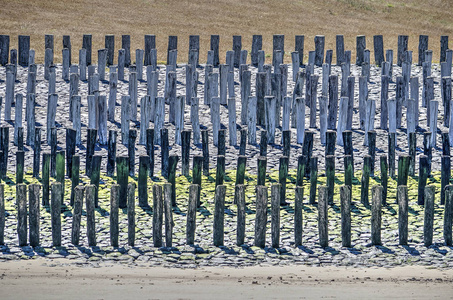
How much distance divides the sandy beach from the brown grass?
11.1 meters

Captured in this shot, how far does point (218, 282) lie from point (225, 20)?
1665 centimetres

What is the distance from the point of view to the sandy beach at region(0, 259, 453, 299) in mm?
8133

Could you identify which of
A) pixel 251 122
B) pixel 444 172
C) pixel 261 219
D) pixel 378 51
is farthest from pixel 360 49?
pixel 261 219

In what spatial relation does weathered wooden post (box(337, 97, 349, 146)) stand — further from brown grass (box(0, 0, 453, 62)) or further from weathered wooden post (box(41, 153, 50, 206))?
brown grass (box(0, 0, 453, 62))

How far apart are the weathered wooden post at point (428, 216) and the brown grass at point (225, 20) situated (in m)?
10.7

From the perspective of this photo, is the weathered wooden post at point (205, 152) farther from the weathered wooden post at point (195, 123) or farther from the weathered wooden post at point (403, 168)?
the weathered wooden post at point (403, 168)

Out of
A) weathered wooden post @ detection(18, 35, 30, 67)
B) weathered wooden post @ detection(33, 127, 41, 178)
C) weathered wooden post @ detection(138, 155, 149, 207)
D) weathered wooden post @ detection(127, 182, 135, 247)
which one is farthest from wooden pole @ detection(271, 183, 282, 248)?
weathered wooden post @ detection(18, 35, 30, 67)

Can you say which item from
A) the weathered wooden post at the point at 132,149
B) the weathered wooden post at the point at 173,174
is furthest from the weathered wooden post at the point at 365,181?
the weathered wooden post at the point at 132,149

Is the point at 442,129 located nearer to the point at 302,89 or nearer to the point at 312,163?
the point at 302,89

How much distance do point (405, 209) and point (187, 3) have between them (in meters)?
17.8

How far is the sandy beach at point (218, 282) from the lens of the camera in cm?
813

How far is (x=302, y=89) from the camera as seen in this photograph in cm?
1534

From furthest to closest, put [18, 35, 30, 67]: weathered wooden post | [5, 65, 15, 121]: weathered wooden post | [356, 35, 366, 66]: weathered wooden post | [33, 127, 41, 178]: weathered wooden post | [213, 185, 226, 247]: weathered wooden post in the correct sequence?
[356, 35, 366, 66]: weathered wooden post, [18, 35, 30, 67]: weathered wooden post, [5, 65, 15, 121]: weathered wooden post, [33, 127, 41, 178]: weathered wooden post, [213, 185, 226, 247]: weathered wooden post

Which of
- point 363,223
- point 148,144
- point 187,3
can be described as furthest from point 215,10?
point 363,223
